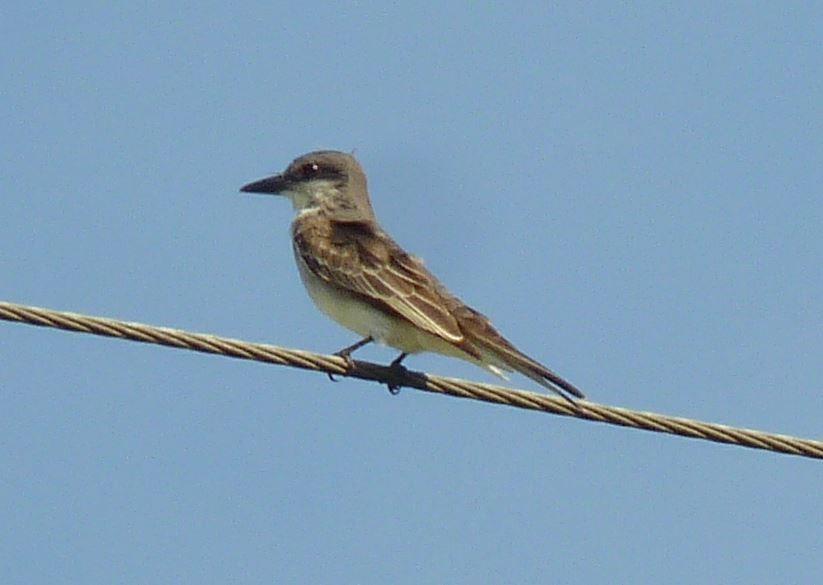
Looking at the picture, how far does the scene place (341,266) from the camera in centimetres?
1076

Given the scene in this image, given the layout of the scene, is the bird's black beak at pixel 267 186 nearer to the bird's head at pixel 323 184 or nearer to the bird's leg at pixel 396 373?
the bird's head at pixel 323 184

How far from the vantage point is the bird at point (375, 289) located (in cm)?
977

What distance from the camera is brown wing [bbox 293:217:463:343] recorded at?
1005cm

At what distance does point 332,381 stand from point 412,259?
1.46m

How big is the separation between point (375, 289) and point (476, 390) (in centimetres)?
251

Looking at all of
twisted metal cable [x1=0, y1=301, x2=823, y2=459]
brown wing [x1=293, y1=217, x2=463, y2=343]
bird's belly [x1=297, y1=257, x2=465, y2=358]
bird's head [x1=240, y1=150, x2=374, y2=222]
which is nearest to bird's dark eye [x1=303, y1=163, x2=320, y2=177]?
bird's head [x1=240, y1=150, x2=374, y2=222]

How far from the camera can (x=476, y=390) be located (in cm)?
799

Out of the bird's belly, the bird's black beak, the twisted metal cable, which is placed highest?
the bird's black beak

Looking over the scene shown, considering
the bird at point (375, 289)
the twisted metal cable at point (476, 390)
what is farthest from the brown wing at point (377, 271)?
the twisted metal cable at point (476, 390)

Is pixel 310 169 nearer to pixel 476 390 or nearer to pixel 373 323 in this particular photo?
pixel 373 323

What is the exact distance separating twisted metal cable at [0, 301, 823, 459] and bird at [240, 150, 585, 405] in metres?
0.71

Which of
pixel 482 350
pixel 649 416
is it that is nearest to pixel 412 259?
pixel 482 350

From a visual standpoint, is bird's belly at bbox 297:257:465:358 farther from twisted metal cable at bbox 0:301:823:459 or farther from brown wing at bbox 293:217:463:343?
twisted metal cable at bbox 0:301:823:459

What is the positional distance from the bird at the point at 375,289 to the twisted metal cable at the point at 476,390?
71 cm
